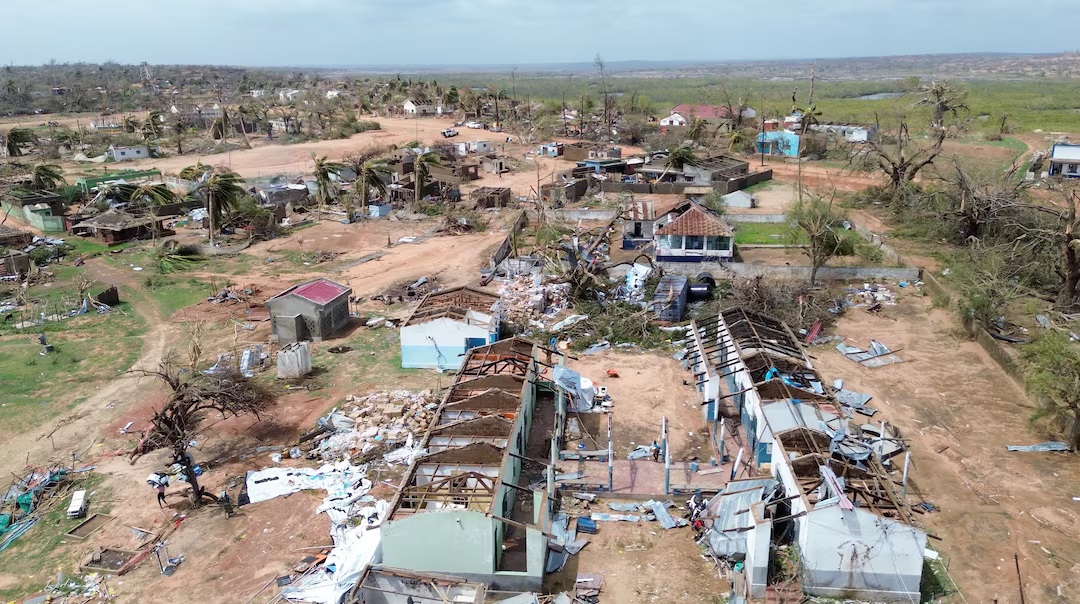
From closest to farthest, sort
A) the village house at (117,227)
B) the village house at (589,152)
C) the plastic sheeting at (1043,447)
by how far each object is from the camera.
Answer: the plastic sheeting at (1043,447) < the village house at (117,227) < the village house at (589,152)

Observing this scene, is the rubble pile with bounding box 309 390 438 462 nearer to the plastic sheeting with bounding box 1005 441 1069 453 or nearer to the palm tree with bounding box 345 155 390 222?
the plastic sheeting with bounding box 1005 441 1069 453

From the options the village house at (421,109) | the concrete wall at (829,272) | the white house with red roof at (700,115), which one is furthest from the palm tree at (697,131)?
the village house at (421,109)

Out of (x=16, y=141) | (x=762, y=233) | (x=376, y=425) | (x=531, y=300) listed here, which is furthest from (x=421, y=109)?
(x=376, y=425)

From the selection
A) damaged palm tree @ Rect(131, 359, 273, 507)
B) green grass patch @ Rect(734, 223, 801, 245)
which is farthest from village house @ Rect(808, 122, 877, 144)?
damaged palm tree @ Rect(131, 359, 273, 507)

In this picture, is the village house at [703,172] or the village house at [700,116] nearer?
the village house at [703,172]

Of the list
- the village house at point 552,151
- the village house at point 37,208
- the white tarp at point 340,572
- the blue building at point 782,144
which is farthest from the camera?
the village house at point 552,151

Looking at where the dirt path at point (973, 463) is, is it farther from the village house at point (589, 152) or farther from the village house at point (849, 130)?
the village house at point (849, 130)

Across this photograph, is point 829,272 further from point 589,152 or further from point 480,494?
point 589,152
